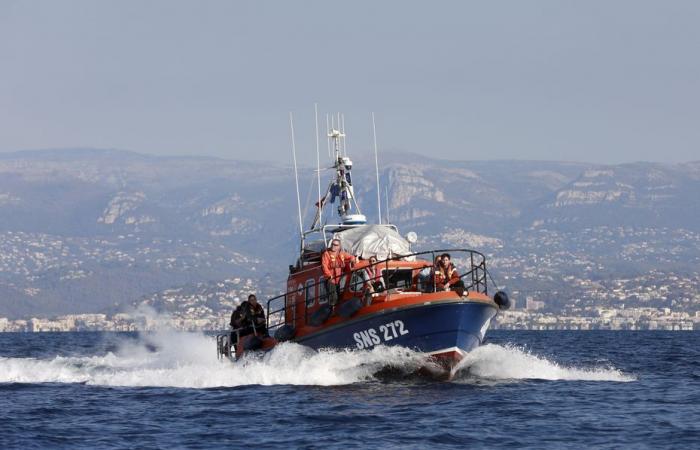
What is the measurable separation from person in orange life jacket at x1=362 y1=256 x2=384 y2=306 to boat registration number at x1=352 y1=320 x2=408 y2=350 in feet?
2.35

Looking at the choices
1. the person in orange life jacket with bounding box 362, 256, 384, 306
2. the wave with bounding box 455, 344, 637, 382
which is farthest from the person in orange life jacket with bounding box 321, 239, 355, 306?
the wave with bounding box 455, 344, 637, 382

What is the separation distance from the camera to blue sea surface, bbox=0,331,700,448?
84.8 ft

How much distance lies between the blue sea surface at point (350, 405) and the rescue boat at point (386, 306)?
42cm

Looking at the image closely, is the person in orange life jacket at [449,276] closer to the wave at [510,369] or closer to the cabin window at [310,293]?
the wave at [510,369]

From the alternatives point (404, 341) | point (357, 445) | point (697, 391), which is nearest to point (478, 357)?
point (404, 341)

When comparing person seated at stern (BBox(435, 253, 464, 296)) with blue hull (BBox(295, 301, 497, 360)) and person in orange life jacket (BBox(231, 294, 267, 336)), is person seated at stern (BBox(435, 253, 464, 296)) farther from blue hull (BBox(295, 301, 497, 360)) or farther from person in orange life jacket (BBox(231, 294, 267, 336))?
person in orange life jacket (BBox(231, 294, 267, 336))

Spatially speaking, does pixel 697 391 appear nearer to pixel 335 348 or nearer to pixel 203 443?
pixel 335 348

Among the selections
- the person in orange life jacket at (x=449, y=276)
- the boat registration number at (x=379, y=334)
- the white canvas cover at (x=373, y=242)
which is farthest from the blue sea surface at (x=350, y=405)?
the white canvas cover at (x=373, y=242)

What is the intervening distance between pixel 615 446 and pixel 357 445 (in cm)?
442

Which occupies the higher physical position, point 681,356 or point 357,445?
point 357,445

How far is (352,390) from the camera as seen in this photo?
32312 mm

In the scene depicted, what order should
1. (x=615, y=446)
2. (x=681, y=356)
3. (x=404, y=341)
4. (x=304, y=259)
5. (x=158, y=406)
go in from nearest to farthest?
(x=615, y=446)
(x=158, y=406)
(x=404, y=341)
(x=304, y=259)
(x=681, y=356)

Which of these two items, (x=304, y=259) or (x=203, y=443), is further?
(x=304, y=259)

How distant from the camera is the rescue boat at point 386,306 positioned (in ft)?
108
